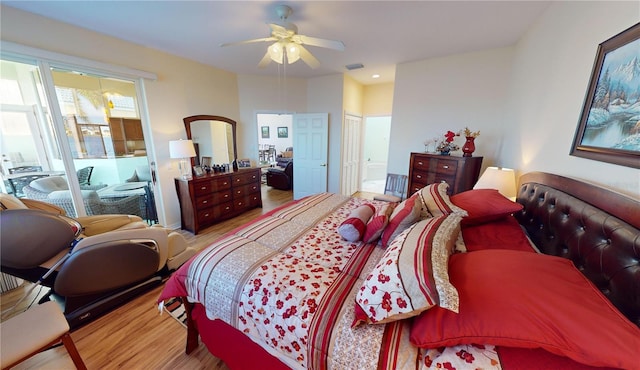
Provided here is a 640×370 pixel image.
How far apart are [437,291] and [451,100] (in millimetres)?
3367

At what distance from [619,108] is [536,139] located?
96 centimetres

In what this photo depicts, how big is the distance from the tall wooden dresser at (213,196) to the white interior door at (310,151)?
1.06 m

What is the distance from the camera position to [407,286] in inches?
31.8

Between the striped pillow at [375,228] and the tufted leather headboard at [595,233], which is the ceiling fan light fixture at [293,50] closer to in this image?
the striped pillow at [375,228]

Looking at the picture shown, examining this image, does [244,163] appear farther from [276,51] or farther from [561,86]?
[561,86]

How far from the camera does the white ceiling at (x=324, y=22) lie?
1.95 metres

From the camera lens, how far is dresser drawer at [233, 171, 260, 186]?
3838 millimetres

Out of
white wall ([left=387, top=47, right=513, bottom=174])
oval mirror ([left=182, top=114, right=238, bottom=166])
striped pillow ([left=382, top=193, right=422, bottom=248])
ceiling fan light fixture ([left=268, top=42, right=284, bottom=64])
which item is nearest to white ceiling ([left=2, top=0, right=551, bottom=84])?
white wall ([left=387, top=47, right=513, bottom=174])

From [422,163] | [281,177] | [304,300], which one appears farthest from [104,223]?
[281,177]

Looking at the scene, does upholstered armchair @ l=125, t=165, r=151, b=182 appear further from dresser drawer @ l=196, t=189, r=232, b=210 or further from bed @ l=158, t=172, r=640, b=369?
bed @ l=158, t=172, r=640, b=369

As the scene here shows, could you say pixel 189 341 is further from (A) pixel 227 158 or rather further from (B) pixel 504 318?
(A) pixel 227 158

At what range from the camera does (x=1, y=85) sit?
199 cm

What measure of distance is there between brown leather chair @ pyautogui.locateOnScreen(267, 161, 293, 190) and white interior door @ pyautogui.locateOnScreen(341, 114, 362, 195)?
1.62m

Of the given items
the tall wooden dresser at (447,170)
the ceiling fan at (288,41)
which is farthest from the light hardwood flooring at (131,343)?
the tall wooden dresser at (447,170)
